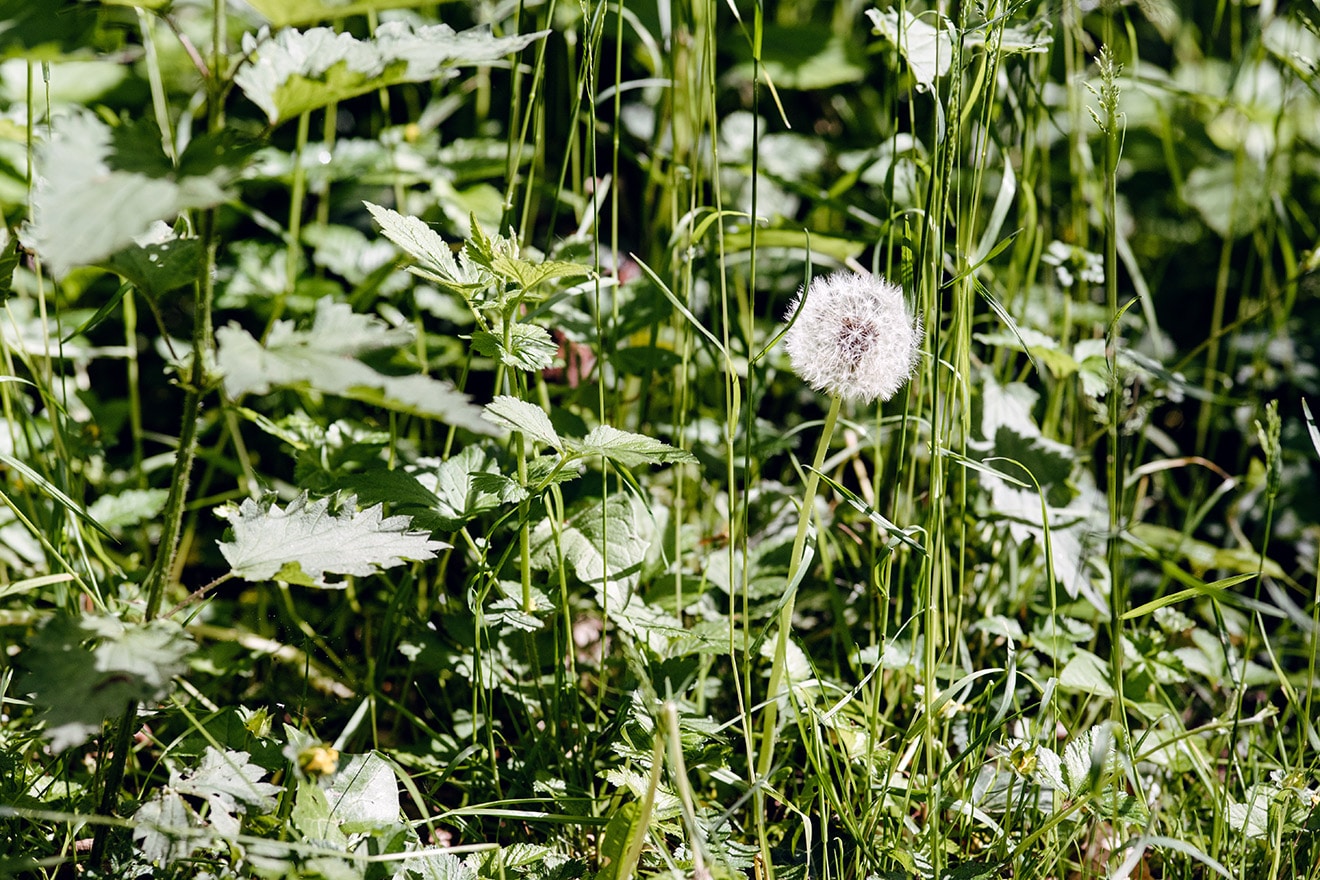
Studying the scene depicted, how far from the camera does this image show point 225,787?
93 centimetres

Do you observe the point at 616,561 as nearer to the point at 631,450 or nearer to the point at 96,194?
the point at 631,450

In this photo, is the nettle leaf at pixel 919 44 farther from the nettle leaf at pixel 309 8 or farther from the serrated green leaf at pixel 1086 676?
the serrated green leaf at pixel 1086 676

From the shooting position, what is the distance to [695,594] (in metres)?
1.38

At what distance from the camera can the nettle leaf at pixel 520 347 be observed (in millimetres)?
1088

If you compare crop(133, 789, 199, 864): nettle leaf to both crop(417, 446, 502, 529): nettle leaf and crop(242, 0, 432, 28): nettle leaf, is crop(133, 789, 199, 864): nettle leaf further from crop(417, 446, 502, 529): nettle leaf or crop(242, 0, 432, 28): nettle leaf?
crop(242, 0, 432, 28): nettle leaf

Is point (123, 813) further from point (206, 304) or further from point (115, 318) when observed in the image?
point (115, 318)

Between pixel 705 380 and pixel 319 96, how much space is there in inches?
40.5

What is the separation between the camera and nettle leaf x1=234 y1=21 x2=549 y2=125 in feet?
2.76

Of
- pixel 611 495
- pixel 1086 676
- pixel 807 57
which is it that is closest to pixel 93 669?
pixel 611 495

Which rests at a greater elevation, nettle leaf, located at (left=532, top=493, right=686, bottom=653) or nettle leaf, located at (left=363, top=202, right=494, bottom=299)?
nettle leaf, located at (left=363, top=202, right=494, bottom=299)

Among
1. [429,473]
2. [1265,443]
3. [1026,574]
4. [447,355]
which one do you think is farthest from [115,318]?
[1265,443]

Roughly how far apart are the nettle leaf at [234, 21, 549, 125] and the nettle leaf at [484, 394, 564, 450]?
319 millimetres

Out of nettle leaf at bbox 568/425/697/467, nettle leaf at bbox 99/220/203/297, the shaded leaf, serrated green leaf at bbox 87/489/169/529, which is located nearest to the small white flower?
nettle leaf at bbox 568/425/697/467

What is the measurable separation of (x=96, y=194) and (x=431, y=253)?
36cm
